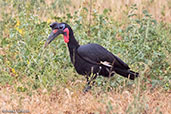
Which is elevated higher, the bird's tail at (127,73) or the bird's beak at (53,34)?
the bird's beak at (53,34)

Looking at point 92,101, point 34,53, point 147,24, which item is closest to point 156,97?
point 92,101

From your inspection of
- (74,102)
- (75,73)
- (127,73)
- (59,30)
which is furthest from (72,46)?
(74,102)

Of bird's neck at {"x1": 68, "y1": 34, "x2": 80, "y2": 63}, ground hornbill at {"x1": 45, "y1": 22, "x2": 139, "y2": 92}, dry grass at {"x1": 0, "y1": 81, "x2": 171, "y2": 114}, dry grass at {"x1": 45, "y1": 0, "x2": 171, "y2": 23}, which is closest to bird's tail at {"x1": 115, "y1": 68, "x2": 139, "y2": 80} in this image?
ground hornbill at {"x1": 45, "y1": 22, "x2": 139, "y2": 92}

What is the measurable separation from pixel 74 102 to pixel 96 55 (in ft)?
3.13

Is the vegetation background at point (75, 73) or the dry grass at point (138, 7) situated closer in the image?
the vegetation background at point (75, 73)

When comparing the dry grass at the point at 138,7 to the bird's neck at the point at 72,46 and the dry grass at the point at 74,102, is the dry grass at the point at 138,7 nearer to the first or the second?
the bird's neck at the point at 72,46

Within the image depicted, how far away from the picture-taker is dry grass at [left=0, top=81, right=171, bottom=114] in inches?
154

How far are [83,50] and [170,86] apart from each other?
1.26m

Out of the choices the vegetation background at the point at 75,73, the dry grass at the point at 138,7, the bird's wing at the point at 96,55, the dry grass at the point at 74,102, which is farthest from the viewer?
the dry grass at the point at 138,7

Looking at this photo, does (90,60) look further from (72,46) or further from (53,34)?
(53,34)

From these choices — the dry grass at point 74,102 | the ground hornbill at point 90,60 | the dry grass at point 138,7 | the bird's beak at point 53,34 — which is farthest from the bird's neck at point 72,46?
the dry grass at point 138,7

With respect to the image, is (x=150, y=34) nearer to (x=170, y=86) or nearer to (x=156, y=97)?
(x=170, y=86)

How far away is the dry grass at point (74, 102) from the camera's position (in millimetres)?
3900

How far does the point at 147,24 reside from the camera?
18.5 feet
